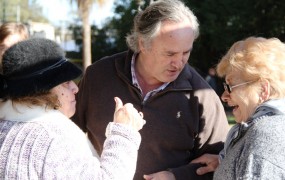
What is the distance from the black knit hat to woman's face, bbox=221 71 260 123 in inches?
32.7

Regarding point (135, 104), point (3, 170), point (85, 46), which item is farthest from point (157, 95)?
point (85, 46)

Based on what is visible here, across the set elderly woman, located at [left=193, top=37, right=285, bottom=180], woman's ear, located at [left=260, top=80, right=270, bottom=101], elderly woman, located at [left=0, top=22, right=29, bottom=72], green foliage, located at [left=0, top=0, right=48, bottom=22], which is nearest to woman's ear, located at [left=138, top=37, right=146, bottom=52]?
elderly woman, located at [left=193, top=37, right=285, bottom=180]

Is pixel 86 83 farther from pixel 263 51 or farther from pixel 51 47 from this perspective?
pixel 263 51

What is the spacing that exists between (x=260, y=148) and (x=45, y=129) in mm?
879

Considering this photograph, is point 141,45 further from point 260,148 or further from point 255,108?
point 260,148

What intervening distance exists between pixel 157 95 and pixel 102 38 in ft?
75.3

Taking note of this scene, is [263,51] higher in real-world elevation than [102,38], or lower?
higher

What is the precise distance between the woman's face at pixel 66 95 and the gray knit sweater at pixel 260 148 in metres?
0.76

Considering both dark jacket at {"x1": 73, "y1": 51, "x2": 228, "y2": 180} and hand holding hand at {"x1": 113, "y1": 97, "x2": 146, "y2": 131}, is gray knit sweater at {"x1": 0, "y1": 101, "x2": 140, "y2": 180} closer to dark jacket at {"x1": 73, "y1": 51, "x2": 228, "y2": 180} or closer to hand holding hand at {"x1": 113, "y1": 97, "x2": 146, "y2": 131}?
hand holding hand at {"x1": 113, "y1": 97, "x2": 146, "y2": 131}

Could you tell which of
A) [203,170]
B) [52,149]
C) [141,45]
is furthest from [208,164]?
[52,149]

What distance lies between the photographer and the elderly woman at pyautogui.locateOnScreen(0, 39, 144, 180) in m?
1.67

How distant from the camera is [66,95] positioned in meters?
1.91

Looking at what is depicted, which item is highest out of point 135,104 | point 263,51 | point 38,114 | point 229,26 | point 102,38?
point 263,51

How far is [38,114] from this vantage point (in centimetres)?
178
